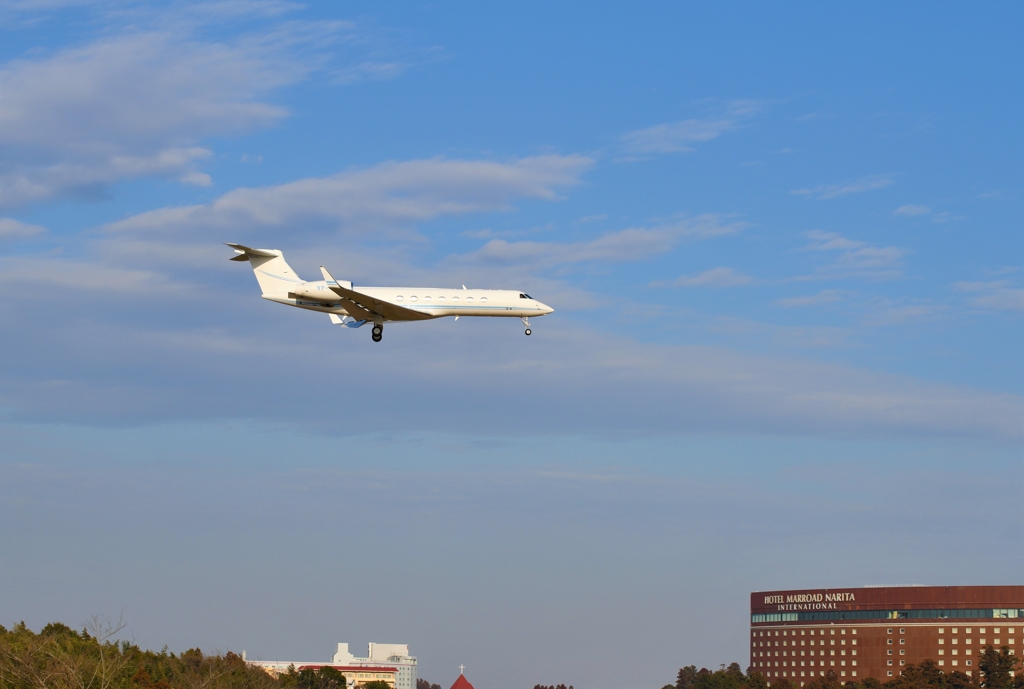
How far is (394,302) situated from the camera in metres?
81.4

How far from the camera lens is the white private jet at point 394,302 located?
265ft

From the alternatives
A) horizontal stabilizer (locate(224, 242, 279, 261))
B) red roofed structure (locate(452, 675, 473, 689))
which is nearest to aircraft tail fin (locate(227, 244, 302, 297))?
horizontal stabilizer (locate(224, 242, 279, 261))

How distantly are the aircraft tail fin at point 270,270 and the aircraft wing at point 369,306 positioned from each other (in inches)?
237

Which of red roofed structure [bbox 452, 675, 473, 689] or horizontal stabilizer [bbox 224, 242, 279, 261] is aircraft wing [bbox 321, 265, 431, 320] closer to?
horizontal stabilizer [bbox 224, 242, 279, 261]

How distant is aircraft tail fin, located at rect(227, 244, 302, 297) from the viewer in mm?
85312

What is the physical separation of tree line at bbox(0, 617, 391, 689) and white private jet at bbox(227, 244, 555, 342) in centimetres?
2585

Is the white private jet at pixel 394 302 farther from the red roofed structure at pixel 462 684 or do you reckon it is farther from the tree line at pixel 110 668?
the red roofed structure at pixel 462 684

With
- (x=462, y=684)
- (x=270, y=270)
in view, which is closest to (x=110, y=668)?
(x=270, y=270)

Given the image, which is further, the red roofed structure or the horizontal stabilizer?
the red roofed structure

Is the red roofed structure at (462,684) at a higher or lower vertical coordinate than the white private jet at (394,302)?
lower

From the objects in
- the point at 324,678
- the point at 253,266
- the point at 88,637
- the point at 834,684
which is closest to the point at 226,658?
the point at 88,637

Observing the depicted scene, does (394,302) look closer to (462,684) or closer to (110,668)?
(110,668)

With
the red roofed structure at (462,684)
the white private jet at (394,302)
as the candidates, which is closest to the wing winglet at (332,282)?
the white private jet at (394,302)

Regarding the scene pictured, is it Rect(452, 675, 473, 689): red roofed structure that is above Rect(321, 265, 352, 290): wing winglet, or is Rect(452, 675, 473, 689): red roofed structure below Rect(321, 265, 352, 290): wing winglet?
below
